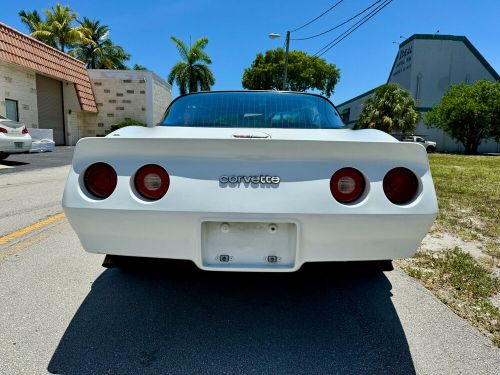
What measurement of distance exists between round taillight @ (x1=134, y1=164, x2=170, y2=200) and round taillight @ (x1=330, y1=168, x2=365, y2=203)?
87cm

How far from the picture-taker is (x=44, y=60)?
1912cm

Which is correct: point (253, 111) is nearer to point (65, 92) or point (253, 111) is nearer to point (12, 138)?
point (12, 138)

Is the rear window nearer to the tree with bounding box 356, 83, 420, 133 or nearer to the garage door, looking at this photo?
the garage door

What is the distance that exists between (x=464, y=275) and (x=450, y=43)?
4139cm

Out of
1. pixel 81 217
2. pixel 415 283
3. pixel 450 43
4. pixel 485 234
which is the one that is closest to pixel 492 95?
pixel 450 43

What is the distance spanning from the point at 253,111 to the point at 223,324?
1622 mm

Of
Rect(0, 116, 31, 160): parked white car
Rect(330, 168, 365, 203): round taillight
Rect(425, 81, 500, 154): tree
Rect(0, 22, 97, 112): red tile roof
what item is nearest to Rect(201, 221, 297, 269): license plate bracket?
Rect(330, 168, 365, 203): round taillight

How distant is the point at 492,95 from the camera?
31.5m

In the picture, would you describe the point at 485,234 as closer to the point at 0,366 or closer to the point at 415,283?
the point at 415,283

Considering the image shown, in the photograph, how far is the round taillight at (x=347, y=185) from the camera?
6.26 feet

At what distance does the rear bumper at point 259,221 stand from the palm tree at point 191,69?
33249 millimetres

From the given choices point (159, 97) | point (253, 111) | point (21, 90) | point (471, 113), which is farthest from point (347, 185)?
point (471, 113)

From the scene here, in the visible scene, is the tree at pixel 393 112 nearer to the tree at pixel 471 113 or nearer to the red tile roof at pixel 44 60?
the tree at pixel 471 113

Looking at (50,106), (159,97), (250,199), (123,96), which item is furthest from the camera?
(159,97)
